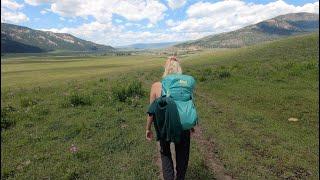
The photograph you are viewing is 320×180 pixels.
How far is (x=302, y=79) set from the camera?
31469mm

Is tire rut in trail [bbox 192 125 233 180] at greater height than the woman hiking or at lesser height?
lesser

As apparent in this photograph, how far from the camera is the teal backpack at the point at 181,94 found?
7828 mm

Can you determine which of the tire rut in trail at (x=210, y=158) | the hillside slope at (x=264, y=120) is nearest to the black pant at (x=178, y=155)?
the tire rut in trail at (x=210, y=158)

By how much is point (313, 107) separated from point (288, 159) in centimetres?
1014

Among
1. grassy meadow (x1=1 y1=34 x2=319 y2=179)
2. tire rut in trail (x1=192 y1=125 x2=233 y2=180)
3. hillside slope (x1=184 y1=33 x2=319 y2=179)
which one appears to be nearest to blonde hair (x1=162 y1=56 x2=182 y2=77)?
grassy meadow (x1=1 y1=34 x2=319 y2=179)

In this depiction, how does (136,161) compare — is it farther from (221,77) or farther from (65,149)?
(221,77)

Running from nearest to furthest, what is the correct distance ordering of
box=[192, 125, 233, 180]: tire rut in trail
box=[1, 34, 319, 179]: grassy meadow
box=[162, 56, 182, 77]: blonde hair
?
1. box=[162, 56, 182, 77]: blonde hair
2. box=[192, 125, 233, 180]: tire rut in trail
3. box=[1, 34, 319, 179]: grassy meadow

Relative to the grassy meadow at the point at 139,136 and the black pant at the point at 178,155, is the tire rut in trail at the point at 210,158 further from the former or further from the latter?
the black pant at the point at 178,155

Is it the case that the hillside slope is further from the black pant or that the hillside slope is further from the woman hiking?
the woman hiking

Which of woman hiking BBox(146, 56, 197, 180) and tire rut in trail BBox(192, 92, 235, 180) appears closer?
woman hiking BBox(146, 56, 197, 180)

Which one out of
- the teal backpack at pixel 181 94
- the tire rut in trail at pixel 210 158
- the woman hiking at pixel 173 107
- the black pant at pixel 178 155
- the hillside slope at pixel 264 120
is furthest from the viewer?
the hillside slope at pixel 264 120

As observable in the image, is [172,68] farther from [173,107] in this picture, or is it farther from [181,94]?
[173,107]

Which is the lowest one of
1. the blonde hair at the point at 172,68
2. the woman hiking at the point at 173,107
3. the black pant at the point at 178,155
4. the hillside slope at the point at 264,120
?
the hillside slope at the point at 264,120

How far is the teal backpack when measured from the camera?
783 cm
